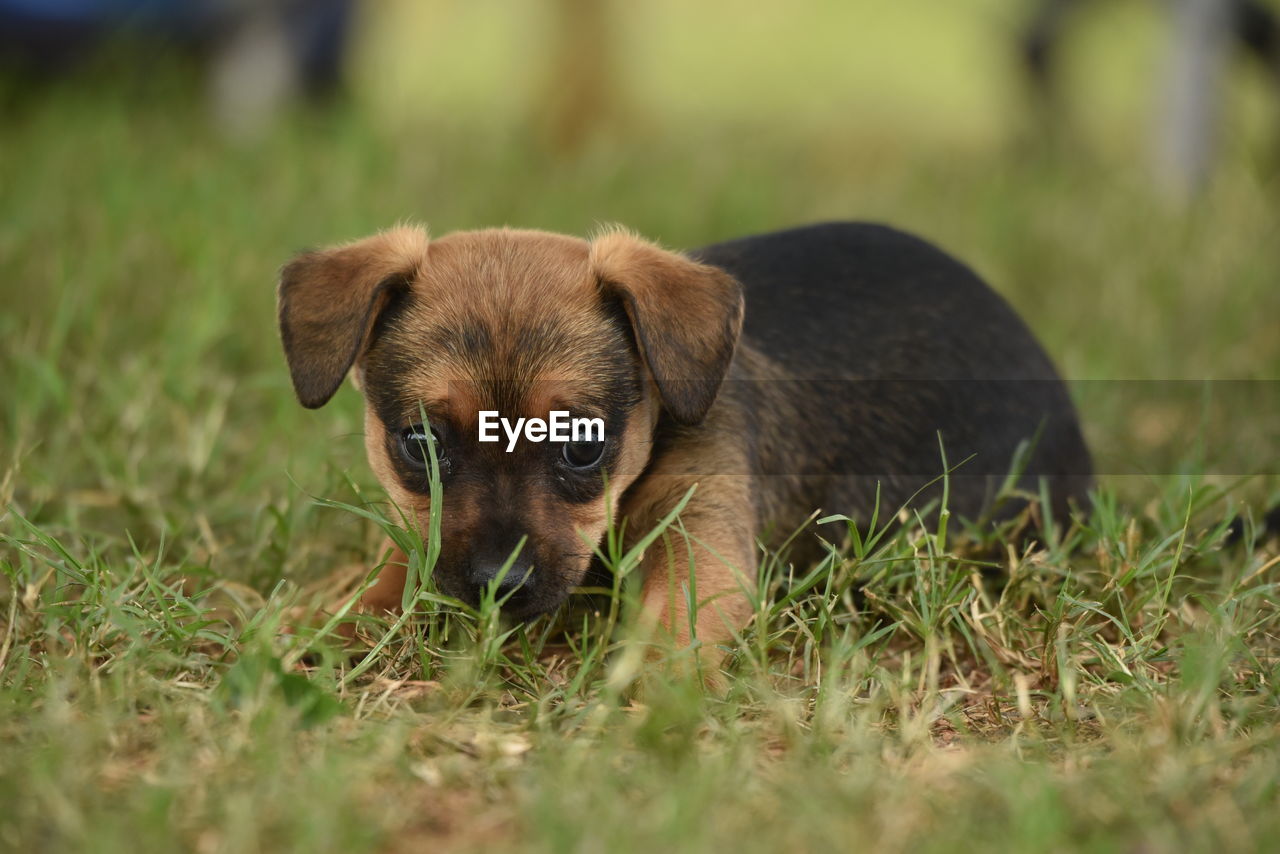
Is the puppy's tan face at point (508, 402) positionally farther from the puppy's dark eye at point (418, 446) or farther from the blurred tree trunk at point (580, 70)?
the blurred tree trunk at point (580, 70)

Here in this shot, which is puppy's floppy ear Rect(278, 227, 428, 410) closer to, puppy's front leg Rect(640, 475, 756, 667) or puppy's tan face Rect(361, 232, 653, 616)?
puppy's tan face Rect(361, 232, 653, 616)

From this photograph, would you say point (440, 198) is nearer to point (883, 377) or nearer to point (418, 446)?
point (883, 377)

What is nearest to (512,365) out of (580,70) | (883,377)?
(883,377)

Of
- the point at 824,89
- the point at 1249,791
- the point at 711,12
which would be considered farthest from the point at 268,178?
the point at 711,12

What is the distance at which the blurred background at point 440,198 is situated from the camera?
4922 mm

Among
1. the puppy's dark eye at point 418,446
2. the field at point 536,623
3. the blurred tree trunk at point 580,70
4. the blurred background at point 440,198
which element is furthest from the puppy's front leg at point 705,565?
the blurred tree trunk at point 580,70

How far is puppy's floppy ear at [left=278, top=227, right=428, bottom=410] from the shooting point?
346 cm

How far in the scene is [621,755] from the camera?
296 cm

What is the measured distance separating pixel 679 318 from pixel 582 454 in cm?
42

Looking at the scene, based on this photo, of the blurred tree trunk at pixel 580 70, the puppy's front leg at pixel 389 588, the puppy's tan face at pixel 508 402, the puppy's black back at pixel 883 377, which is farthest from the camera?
the blurred tree trunk at pixel 580 70

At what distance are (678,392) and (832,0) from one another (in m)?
19.0

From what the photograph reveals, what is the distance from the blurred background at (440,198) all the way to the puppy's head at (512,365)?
678mm

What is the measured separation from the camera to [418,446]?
11.4 feet

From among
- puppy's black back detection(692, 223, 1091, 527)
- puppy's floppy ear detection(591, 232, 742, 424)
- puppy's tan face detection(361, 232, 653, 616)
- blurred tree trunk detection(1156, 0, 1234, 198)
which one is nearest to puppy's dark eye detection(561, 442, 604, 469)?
puppy's tan face detection(361, 232, 653, 616)
